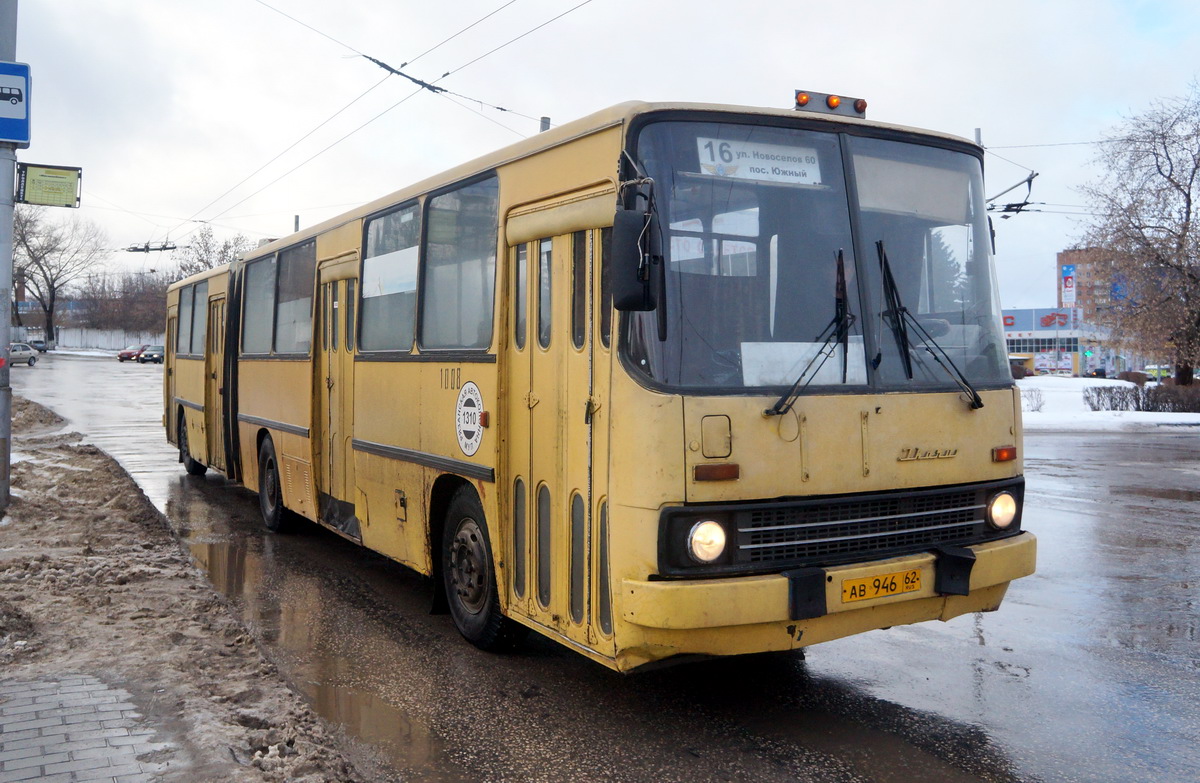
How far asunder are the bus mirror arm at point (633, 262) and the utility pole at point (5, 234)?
7686 mm

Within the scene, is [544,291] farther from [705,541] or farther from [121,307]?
[121,307]

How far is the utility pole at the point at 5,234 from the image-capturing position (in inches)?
382

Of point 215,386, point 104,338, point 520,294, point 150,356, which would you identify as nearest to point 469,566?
point 520,294

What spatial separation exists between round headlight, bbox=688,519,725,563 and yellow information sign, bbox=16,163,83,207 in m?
8.35

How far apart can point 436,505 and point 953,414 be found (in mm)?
3230

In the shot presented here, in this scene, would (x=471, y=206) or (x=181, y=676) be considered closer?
(x=181, y=676)

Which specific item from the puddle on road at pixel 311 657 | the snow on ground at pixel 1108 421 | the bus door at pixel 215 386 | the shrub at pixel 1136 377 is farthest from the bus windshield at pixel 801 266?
the shrub at pixel 1136 377

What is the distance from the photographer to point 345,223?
8.59 metres

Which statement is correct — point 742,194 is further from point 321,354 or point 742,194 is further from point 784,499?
point 321,354

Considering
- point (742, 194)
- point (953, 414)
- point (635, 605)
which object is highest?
point (742, 194)

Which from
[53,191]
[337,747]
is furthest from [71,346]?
[337,747]

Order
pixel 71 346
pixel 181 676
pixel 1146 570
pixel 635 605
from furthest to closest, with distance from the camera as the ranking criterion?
1. pixel 71 346
2. pixel 1146 570
3. pixel 181 676
4. pixel 635 605

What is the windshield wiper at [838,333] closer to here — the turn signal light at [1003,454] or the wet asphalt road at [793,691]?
the turn signal light at [1003,454]

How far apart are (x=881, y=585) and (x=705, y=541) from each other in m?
0.90
